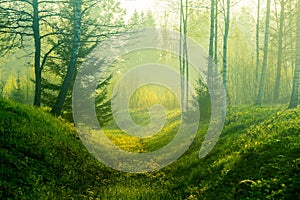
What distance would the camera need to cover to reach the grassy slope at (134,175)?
6.60m

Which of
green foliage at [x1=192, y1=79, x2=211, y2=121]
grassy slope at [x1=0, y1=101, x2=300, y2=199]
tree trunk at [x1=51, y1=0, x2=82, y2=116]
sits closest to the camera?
grassy slope at [x1=0, y1=101, x2=300, y2=199]

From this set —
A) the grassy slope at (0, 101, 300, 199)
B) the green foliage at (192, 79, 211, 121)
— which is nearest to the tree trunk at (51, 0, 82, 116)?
the grassy slope at (0, 101, 300, 199)

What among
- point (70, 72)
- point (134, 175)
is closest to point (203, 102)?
point (70, 72)

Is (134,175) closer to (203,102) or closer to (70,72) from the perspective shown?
(70,72)

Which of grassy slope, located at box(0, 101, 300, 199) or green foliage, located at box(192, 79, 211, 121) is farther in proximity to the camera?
green foliage, located at box(192, 79, 211, 121)

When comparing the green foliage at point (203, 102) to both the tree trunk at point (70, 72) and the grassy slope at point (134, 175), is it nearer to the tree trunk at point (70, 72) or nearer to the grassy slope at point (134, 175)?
the grassy slope at point (134, 175)

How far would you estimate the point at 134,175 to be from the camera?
439 inches

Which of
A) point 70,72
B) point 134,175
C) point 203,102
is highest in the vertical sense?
point 70,72

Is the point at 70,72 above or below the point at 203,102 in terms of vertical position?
above

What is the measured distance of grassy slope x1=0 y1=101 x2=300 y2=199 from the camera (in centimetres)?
660

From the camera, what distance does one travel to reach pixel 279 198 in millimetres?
5922

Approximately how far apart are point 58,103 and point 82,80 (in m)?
2.61

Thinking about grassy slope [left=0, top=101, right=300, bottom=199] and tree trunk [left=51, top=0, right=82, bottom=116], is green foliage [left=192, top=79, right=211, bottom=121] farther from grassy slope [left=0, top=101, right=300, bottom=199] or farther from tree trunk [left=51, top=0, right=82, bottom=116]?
tree trunk [left=51, top=0, right=82, bottom=116]

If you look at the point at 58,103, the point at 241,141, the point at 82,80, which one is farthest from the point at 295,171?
the point at 82,80
